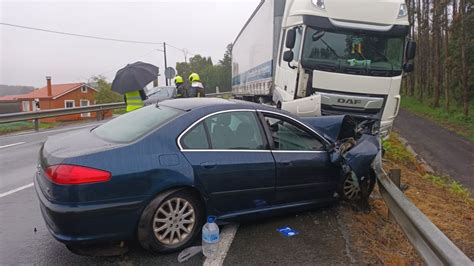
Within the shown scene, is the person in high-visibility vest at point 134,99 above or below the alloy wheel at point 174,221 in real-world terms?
above

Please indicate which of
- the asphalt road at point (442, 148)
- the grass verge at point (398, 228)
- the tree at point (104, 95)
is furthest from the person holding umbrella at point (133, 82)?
the tree at point (104, 95)

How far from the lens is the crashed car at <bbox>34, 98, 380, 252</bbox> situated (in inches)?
136

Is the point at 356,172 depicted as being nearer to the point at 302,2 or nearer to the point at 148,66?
the point at 302,2

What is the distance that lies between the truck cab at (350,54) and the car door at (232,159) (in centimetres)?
382

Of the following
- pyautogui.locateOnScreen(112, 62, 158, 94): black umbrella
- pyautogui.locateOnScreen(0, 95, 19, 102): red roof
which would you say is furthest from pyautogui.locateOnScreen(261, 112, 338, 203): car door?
pyautogui.locateOnScreen(0, 95, 19, 102): red roof

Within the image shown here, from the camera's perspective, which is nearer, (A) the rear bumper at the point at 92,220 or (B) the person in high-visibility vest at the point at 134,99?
(A) the rear bumper at the point at 92,220

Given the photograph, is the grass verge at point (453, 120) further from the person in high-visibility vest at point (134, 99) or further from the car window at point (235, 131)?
the car window at point (235, 131)

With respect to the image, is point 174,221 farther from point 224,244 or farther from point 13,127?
point 13,127

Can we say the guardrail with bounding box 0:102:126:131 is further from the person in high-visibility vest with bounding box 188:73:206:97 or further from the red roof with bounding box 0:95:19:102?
the red roof with bounding box 0:95:19:102

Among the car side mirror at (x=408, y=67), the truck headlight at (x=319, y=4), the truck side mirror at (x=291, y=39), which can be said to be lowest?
the car side mirror at (x=408, y=67)

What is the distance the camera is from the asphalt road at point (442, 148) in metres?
11.9

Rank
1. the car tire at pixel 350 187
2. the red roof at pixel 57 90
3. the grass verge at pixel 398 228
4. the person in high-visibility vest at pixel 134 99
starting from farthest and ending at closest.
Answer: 1. the red roof at pixel 57 90
2. the person in high-visibility vest at pixel 134 99
3. the car tire at pixel 350 187
4. the grass verge at pixel 398 228

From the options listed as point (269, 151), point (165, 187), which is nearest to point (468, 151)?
point (269, 151)

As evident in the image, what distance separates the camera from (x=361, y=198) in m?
5.29
